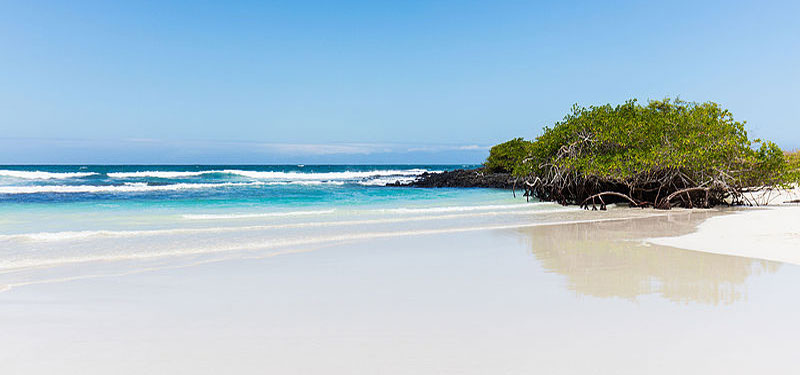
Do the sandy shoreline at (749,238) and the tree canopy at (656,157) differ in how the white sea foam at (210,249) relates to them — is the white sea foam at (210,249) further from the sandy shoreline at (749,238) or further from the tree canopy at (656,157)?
the tree canopy at (656,157)

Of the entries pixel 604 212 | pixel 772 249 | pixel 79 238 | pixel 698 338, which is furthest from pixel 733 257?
pixel 79 238

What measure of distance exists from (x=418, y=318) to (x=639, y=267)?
3.80 metres

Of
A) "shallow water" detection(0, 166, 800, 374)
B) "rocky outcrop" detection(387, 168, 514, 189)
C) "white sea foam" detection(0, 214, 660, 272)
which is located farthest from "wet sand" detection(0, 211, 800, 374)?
"rocky outcrop" detection(387, 168, 514, 189)

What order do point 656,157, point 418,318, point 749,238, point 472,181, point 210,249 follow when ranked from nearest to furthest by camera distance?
point 418,318, point 210,249, point 749,238, point 656,157, point 472,181

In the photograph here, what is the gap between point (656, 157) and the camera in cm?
1614

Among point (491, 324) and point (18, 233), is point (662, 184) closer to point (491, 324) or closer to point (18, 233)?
point (491, 324)

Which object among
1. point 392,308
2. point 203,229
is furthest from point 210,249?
point 392,308

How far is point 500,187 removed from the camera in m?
35.8

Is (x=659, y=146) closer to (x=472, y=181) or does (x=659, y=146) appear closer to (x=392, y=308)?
(x=392, y=308)

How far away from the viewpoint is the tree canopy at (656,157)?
630 inches

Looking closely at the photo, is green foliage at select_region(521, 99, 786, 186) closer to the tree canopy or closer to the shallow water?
the tree canopy

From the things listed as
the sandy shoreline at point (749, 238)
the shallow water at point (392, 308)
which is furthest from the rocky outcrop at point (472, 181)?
the shallow water at point (392, 308)

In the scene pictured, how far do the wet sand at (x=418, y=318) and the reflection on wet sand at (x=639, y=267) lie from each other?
0.13ft

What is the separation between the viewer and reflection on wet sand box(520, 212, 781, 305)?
5266 millimetres
